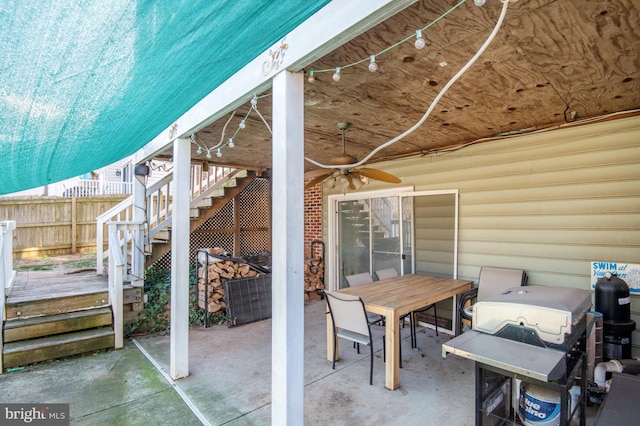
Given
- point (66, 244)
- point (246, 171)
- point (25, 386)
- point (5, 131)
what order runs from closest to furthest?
point (5, 131) < point (25, 386) < point (246, 171) < point (66, 244)

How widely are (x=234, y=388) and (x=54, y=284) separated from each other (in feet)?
11.8

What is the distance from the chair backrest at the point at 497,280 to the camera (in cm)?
355

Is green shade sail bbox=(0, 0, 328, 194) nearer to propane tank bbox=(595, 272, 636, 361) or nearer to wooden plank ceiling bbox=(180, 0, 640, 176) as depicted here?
wooden plank ceiling bbox=(180, 0, 640, 176)

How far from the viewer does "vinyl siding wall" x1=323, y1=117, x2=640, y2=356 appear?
9.74 ft

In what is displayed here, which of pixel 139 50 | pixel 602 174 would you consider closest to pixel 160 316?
pixel 139 50

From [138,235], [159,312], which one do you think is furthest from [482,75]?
[138,235]

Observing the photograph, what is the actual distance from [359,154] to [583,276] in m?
3.07

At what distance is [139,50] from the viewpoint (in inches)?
54.7

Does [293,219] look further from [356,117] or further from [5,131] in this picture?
[5,131]

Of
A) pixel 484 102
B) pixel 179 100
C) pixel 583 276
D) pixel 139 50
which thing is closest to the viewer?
pixel 139 50

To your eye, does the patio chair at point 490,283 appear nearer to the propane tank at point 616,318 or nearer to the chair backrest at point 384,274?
the propane tank at point 616,318

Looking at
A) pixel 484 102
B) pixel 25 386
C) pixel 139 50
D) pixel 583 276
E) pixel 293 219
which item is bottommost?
pixel 25 386

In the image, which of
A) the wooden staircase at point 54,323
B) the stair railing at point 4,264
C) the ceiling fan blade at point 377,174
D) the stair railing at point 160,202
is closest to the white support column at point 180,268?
the wooden staircase at point 54,323

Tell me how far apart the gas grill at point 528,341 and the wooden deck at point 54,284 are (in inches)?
180
